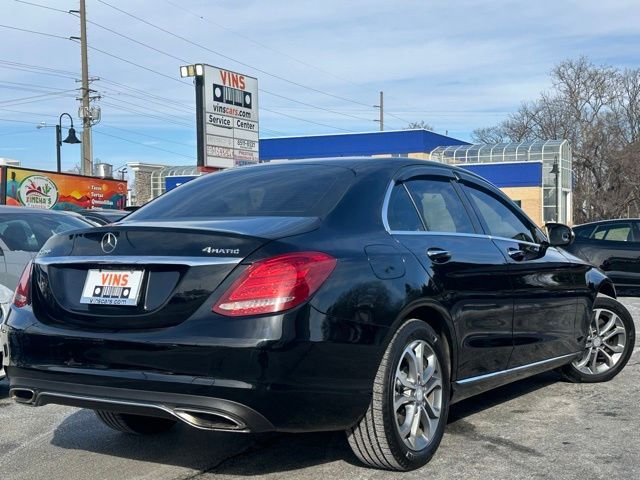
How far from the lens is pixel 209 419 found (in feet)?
11.5

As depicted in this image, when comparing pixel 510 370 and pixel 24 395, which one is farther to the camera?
pixel 510 370

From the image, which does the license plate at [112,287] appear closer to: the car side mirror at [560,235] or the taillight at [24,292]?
the taillight at [24,292]

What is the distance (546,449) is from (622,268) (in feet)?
31.5

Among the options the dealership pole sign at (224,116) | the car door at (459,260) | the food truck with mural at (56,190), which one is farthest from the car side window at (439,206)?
the food truck with mural at (56,190)

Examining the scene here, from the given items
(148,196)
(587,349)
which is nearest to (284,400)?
(587,349)

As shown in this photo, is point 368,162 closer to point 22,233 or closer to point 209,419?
point 209,419

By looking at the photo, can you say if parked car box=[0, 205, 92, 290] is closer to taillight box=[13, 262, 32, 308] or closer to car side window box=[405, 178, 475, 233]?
taillight box=[13, 262, 32, 308]

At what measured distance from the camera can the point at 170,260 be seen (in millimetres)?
3600

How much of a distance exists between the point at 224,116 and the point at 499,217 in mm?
19432

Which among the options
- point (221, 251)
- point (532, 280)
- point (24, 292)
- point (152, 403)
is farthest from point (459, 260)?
point (24, 292)

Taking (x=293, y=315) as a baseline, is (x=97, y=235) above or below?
above

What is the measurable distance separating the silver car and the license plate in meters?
4.08

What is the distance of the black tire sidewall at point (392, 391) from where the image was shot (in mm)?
3848

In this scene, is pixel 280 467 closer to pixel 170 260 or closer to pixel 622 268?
pixel 170 260
